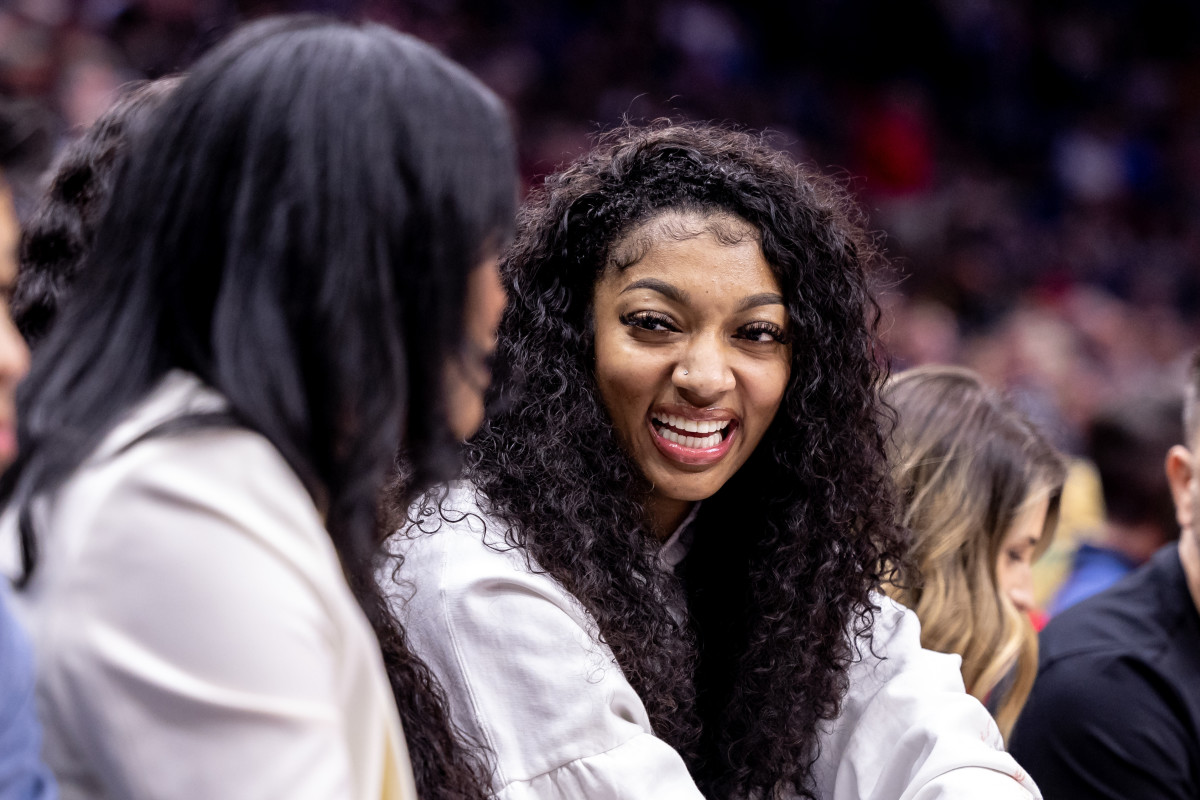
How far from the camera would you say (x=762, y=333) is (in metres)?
1.92

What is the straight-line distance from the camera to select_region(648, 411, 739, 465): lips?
74.5 inches

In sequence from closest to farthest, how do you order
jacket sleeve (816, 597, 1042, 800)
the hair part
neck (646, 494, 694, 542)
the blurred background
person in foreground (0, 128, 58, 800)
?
person in foreground (0, 128, 58, 800) < the hair part < jacket sleeve (816, 597, 1042, 800) < neck (646, 494, 694, 542) < the blurred background

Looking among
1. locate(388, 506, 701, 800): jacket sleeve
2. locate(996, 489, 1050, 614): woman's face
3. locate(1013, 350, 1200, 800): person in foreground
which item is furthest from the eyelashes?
locate(1013, 350, 1200, 800): person in foreground

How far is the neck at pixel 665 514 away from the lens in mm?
2002

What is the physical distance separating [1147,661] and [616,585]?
961 mm

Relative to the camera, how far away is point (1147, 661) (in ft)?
7.00

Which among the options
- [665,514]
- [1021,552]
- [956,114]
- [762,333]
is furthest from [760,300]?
[956,114]

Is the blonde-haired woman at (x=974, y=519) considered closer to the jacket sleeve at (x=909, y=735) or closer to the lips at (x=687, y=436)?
the jacket sleeve at (x=909, y=735)

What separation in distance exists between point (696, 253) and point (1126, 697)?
107cm

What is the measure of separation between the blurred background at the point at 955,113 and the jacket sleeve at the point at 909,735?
4603mm

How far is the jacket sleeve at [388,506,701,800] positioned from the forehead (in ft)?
1.61

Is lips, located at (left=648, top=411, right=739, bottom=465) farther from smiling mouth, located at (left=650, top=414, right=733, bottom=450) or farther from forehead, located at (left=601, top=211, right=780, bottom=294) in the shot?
forehead, located at (left=601, top=211, right=780, bottom=294)

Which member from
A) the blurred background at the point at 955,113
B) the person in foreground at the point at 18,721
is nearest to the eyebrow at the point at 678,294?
the person in foreground at the point at 18,721

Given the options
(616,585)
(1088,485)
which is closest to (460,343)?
(616,585)
